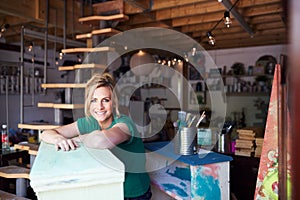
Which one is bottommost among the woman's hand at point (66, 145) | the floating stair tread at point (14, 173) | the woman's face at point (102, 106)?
the floating stair tread at point (14, 173)

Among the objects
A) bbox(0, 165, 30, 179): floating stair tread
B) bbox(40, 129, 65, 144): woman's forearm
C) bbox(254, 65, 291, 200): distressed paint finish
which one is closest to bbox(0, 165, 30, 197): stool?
bbox(0, 165, 30, 179): floating stair tread

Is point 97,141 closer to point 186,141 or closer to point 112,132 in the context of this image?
point 112,132

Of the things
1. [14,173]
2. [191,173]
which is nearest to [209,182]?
[191,173]

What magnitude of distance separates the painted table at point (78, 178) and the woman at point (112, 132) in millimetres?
343

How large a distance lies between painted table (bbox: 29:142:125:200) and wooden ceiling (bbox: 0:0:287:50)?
2.56 m

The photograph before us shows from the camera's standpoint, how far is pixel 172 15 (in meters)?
4.23

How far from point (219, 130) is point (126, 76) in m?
5.08

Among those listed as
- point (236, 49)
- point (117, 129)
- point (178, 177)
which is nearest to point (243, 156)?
point (178, 177)

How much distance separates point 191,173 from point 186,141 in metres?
0.24

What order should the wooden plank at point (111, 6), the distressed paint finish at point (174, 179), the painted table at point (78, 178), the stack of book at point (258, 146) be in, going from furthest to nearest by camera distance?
the wooden plank at point (111, 6) → the stack of book at point (258, 146) → the distressed paint finish at point (174, 179) → the painted table at point (78, 178)

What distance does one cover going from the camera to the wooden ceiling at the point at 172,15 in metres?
3.74

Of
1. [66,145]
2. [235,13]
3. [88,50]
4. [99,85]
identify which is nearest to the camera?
[66,145]

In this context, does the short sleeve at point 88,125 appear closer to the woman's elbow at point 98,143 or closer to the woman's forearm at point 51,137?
the woman's forearm at point 51,137

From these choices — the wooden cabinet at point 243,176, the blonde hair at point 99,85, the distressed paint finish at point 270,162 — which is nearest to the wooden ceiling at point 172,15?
the wooden cabinet at point 243,176
